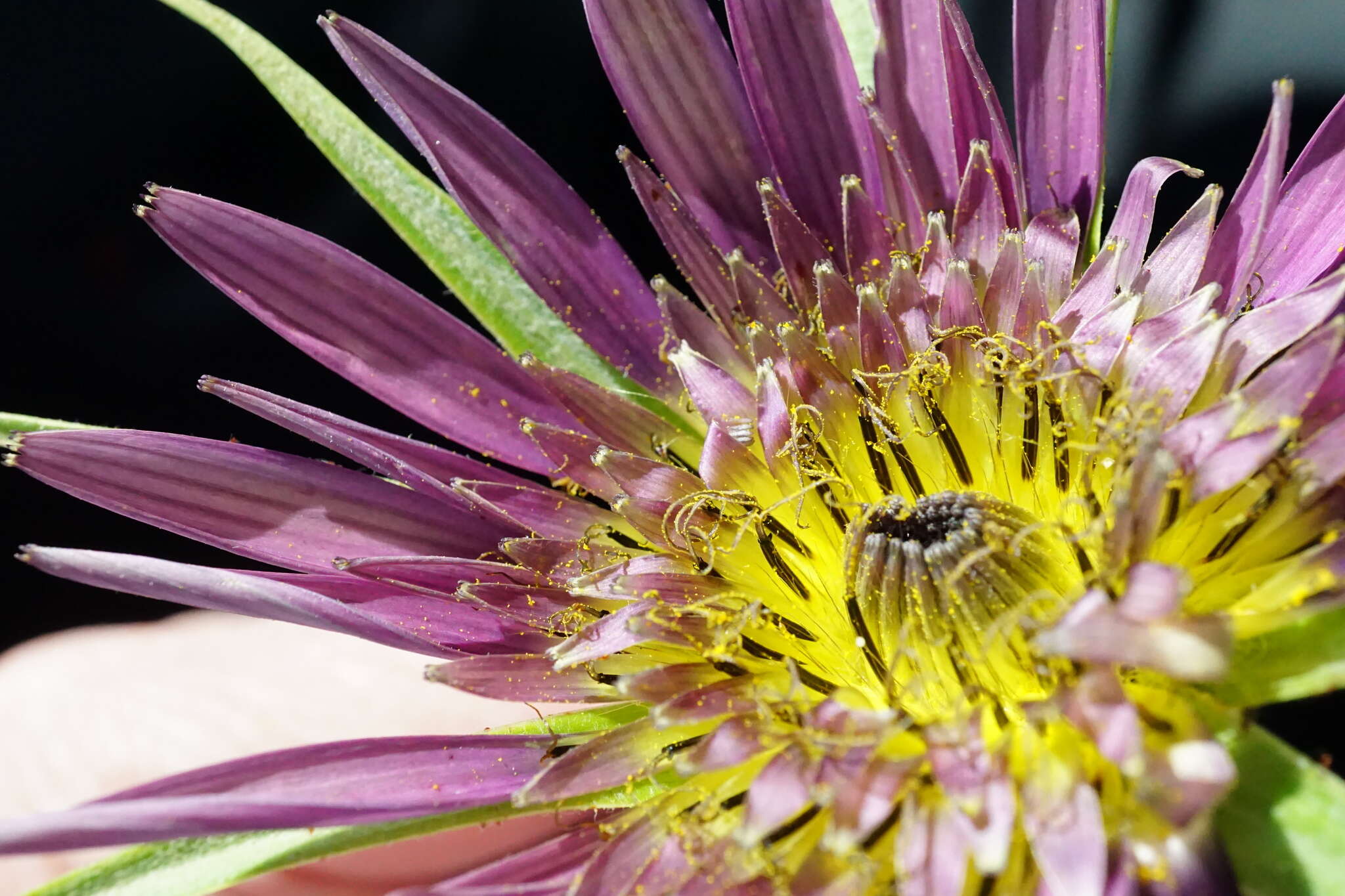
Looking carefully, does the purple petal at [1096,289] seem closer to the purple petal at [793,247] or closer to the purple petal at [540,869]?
the purple petal at [793,247]

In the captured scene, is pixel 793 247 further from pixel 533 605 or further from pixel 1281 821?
pixel 1281 821

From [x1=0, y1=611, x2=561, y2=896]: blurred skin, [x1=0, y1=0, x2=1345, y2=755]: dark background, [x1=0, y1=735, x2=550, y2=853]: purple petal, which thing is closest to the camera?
[x1=0, y1=735, x2=550, y2=853]: purple petal

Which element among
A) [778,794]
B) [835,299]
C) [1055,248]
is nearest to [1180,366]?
[1055,248]

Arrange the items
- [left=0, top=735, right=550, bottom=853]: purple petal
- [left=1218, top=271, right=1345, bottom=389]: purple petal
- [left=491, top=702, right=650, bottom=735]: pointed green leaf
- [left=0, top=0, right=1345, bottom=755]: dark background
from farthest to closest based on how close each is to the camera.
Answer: [left=0, top=0, right=1345, bottom=755]: dark background
[left=491, top=702, right=650, bottom=735]: pointed green leaf
[left=1218, top=271, right=1345, bottom=389]: purple petal
[left=0, top=735, right=550, bottom=853]: purple petal

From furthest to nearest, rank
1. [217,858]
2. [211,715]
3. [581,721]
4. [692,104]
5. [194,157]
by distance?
1. [194,157]
2. [211,715]
3. [692,104]
4. [581,721]
5. [217,858]

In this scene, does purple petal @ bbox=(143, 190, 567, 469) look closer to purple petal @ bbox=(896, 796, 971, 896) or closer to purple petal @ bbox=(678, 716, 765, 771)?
purple petal @ bbox=(678, 716, 765, 771)

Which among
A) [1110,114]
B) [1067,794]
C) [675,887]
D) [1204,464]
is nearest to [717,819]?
[675,887]

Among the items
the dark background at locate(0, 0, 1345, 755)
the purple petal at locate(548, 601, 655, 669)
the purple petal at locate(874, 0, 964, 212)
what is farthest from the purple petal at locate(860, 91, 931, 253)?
the dark background at locate(0, 0, 1345, 755)
